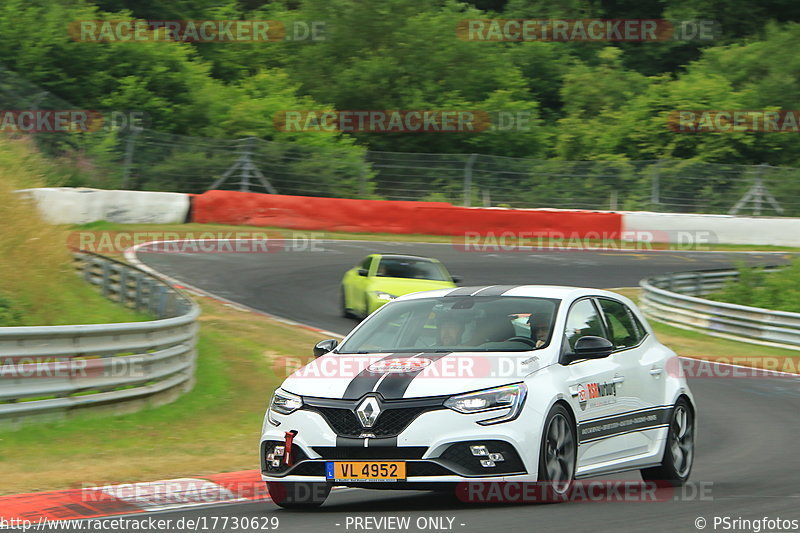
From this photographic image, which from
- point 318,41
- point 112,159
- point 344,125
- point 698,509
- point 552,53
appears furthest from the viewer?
point 552,53

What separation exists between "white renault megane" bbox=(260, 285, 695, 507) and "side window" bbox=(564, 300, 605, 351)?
0.05 feet

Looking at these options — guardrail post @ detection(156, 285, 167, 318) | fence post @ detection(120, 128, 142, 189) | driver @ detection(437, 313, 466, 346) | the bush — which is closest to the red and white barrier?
fence post @ detection(120, 128, 142, 189)

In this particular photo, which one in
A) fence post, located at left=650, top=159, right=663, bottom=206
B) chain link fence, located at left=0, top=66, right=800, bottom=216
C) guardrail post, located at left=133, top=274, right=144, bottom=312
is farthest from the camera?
fence post, located at left=650, top=159, right=663, bottom=206

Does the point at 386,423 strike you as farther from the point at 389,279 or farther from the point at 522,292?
the point at 389,279

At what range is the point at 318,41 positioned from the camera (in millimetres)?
52406

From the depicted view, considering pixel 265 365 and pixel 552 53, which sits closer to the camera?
pixel 265 365

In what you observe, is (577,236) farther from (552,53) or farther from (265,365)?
(552,53)

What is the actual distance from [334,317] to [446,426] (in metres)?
15.2

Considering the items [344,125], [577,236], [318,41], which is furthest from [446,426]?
[318,41]

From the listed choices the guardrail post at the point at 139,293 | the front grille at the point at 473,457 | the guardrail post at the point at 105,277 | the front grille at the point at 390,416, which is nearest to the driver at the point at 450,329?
the front grille at the point at 390,416

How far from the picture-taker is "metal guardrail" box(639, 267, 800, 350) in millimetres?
22375

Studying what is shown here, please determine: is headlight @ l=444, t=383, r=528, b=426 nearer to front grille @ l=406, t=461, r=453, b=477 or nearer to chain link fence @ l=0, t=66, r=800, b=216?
front grille @ l=406, t=461, r=453, b=477

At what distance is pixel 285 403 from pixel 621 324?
2.94 metres

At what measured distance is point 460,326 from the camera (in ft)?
27.7
